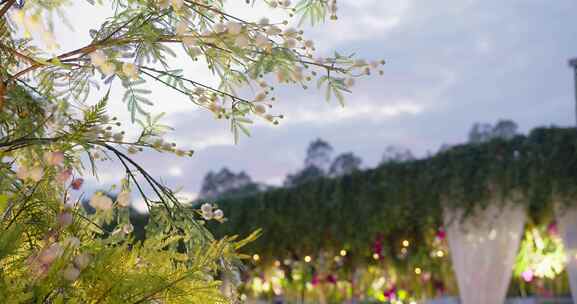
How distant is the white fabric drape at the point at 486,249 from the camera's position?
6.14m

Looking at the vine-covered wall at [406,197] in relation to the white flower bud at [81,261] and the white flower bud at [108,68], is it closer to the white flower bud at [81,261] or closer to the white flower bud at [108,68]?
the white flower bud at [108,68]

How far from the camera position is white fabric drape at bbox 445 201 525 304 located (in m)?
6.14

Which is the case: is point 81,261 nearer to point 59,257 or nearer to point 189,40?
point 59,257

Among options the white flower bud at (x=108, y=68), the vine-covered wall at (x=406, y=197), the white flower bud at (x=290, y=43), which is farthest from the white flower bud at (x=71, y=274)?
the vine-covered wall at (x=406, y=197)

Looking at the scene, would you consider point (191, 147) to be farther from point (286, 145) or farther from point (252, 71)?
point (286, 145)

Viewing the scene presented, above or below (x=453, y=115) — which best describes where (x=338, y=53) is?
below

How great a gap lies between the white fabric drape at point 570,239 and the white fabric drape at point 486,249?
0.34 meters

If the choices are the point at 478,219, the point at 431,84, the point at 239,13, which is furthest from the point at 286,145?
the point at 239,13

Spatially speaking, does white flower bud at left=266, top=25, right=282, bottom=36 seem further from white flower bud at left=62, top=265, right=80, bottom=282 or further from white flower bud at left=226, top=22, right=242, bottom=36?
white flower bud at left=62, top=265, right=80, bottom=282

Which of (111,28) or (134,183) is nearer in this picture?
(111,28)

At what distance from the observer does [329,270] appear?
24.4ft

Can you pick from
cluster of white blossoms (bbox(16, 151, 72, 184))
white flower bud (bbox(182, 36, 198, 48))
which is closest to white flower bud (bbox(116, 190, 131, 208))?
cluster of white blossoms (bbox(16, 151, 72, 184))

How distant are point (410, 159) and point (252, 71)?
16.5 feet

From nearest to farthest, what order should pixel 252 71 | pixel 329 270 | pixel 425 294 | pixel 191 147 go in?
pixel 252 71 → pixel 191 147 → pixel 425 294 → pixel 329 270
